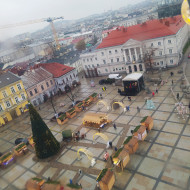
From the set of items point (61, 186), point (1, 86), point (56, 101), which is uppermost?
point (1, 86)

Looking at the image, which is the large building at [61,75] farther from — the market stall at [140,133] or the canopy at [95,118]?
the market stall at [140,133]

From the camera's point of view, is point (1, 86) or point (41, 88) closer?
point (1, 86)

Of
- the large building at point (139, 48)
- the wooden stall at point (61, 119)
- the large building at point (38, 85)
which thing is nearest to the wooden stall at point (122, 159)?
the wooden stall at point (61, 119)

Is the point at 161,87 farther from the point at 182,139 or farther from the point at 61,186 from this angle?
the point at 61,186

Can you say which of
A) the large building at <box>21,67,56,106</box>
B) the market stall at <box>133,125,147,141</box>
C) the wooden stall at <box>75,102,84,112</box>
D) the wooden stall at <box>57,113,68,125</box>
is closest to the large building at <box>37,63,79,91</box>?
the large building at <box>21,67,56,106</box>

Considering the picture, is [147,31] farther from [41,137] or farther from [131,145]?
[41,137]

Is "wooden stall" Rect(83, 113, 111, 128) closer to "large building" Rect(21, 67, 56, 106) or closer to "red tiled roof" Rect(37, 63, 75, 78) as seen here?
"large building" Rect(21, 67, 56, 106)

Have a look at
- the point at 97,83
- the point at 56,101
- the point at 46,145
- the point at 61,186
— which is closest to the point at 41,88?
the point at 56,101
